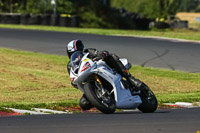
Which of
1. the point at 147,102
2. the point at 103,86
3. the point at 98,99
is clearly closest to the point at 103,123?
the point at 98,99

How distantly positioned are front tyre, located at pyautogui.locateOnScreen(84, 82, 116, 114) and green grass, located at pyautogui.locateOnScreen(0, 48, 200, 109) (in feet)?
4.68

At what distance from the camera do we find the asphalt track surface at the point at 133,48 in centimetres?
2048

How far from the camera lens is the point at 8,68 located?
17.4m

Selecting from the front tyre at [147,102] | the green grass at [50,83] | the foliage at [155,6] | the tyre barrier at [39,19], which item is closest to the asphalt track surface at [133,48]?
the green grass at [50,83]

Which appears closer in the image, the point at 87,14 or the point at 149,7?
the point at 87,14

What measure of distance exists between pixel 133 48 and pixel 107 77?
15.5 metres

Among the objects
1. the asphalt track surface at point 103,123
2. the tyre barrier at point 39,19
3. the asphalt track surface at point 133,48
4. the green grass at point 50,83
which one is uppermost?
the asphalt track surface at point 103,123

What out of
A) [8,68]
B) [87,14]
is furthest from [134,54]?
[87,14]

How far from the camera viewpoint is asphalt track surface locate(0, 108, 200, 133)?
722 cm

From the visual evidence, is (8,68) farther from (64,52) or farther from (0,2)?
(0,2)

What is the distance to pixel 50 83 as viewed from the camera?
14852 millimetres

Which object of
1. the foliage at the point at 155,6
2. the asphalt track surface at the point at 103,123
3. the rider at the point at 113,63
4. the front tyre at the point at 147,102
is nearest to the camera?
the asphalt track surface at the point at 103,123

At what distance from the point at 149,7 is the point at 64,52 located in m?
61.6

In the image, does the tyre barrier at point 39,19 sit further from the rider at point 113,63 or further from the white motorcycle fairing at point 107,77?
the white motorcycle fairing at point 107,77
